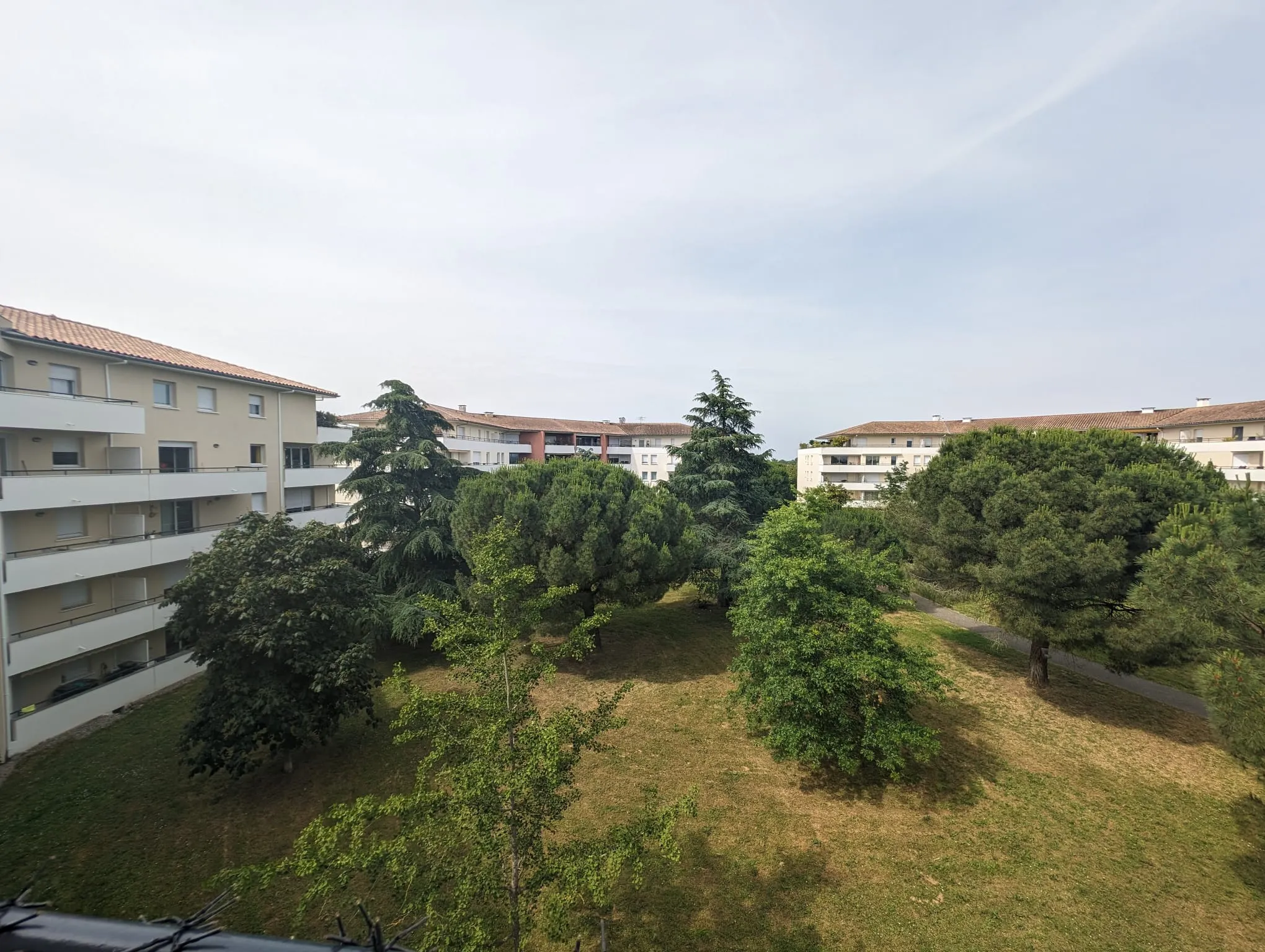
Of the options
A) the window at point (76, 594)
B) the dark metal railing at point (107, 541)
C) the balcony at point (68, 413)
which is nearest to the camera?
the balcony at point (68, 413)

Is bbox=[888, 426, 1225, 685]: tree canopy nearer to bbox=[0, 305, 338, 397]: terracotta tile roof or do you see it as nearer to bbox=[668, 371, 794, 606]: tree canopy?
bbox=[668, 371, 794, 606]: tree canopy

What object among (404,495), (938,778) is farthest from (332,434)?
(938,778)

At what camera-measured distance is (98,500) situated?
658 inches

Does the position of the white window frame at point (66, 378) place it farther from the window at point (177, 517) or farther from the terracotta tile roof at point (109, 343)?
the window at point (177, 517)

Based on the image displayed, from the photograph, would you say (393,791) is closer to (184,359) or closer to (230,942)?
(230,942)

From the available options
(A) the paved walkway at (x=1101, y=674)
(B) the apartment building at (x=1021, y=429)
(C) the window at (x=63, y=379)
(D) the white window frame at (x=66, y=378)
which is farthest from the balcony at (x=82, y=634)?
→ (B) the apartment building at (x=1021, y=429)

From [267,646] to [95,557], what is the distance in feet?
29.3

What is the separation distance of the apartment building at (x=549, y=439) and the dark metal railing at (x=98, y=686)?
2743 centimetres

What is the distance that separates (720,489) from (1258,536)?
18377 mm

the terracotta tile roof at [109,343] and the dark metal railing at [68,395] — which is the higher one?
the terracotta tile roof at [109,343]

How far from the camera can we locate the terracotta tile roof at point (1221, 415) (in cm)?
3622

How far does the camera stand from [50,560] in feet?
51.1

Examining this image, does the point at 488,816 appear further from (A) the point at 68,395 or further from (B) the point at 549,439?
(B) the point at 549,439

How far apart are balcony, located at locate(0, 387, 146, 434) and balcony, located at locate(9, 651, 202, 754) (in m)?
7.86
